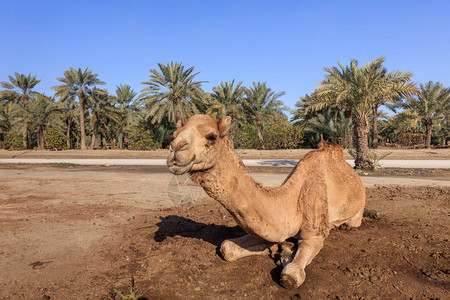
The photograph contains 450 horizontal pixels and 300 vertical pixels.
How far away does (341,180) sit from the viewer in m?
5.00

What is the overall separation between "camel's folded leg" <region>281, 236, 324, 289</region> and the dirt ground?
19cm

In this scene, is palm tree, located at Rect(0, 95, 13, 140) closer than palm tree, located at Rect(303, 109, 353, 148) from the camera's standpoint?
No

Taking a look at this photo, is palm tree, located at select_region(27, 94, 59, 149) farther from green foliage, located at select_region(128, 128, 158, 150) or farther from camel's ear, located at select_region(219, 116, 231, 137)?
camel's ear, located at select_region(219, 116, 231, 137)

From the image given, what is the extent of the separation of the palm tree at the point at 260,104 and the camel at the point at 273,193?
3243 centimetres

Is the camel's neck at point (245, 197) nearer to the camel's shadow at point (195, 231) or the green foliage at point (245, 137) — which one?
the camel's shadow at point (195, 231)

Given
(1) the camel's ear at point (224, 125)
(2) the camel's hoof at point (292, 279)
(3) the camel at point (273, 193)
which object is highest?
(1) the camel's ear at point (224, 125)

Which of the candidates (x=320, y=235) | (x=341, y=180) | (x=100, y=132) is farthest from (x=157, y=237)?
(x=100, y=132)

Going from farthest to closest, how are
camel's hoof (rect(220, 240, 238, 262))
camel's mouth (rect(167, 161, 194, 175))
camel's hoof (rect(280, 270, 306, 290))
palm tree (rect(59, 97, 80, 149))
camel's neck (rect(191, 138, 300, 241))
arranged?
palm tree (rect(59, 97, 80, 149)) < camel's hoof (rect(220, 240, 238, 262)) < camel's hoof (rect(280, 270, 306, 290)) < camel's neck (rect(191, 138, 300, 241)) < camel's mouth (rect(167, 161, 194, 175))

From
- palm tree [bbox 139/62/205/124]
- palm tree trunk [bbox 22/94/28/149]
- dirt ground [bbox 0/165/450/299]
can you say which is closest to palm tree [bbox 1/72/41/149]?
palm tree trunk [bbox 22/94/28/149]

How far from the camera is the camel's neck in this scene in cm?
301

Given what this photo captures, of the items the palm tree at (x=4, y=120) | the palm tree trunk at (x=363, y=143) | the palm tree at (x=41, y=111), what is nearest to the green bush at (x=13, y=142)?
the palm tree at (x=41, y=111)

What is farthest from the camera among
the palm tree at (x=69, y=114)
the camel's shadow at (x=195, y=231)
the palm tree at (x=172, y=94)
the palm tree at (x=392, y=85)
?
the palm tree at (x=69, y=114)

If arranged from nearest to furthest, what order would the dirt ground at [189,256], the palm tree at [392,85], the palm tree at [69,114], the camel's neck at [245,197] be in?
the camel's neck at [245,197] → the dirt ground at [189,256] → the palm tree at [392,85] → the palm tree at [69,114]

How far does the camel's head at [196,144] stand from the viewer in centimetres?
255
